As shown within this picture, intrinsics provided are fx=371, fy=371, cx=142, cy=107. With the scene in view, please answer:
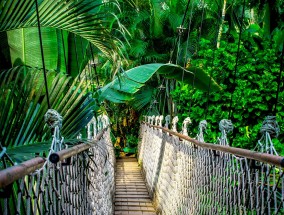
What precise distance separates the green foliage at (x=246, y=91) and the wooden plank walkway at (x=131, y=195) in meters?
1.26

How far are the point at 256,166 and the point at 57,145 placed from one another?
2.37 ft

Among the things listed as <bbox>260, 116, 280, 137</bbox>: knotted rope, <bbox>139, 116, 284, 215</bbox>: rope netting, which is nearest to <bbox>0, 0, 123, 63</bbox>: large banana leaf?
<bbox>139, 116, 284, 215</bbox>: rope netting

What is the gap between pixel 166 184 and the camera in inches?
151

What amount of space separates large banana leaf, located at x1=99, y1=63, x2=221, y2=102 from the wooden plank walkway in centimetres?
158

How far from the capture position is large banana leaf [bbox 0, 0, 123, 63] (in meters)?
1.73

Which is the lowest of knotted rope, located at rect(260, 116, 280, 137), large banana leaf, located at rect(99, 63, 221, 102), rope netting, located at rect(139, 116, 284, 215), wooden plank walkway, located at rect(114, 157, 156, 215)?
wooden plank walkway, located at rect(114, 157, 156, 215)

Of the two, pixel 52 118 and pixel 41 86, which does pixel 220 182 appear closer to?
pixel 52 118

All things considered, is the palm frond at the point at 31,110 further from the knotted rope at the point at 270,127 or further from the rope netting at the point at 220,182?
the knotted rope at the point at 270,127

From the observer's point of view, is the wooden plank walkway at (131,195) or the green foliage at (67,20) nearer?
the green foliage at (67,20)

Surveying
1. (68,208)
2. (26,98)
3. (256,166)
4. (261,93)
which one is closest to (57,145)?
(68,208)

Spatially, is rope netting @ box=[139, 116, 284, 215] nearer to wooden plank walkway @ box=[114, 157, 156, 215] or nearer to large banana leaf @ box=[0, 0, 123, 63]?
large banana leaf @ box=[0, 0, 123, 63]

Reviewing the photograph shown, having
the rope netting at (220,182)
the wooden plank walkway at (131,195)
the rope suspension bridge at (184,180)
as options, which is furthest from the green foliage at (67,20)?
the wooden plank walkway at (131,195)

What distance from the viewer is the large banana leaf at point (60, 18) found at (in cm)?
173

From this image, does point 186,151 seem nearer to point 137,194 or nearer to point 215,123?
point 215,123
